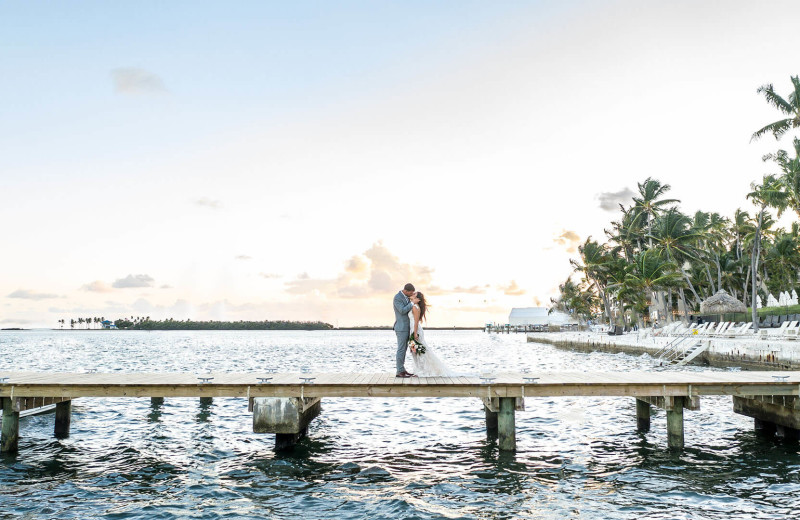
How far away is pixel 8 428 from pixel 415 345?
9.06m

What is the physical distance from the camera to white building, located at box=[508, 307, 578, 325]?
5967 inches

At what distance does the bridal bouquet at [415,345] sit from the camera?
523 inches

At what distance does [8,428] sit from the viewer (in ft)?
42.1

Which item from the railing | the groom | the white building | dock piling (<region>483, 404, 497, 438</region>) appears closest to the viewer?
the groom

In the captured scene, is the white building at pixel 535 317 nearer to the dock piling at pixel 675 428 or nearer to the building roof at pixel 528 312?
the building roof at pixel 528 312

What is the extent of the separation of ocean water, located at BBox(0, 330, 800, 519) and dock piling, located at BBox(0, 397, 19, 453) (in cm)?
23

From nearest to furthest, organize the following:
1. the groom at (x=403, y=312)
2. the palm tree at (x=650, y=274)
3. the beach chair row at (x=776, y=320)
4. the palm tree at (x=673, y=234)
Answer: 1. the groom at (x=403, y=312)
2. the beach chair row at (x=776, y=320)
3. the palm tree at (x=650, y=274)
4. the palm tree at (x=673, y=234)

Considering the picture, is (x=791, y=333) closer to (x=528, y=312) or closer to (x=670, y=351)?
(x=670, y=351)

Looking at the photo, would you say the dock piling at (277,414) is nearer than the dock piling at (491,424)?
Yes

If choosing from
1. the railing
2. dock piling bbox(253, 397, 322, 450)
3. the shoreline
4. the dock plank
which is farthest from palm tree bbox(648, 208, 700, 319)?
dock piling bbox(253, 397, 322, 450)

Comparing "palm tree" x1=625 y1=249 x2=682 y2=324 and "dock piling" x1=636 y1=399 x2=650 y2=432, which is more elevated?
"palm tree" x1=625 y1=249 x2=682 y2=324

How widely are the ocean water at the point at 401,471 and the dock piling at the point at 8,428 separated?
0.74 ft

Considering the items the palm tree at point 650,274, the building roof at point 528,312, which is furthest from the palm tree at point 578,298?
the palm tree at point 650,274

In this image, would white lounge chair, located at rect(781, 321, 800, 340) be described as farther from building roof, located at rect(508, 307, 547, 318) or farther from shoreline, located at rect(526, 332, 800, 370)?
building roof, located at rect(508, 307, 547, 318)
